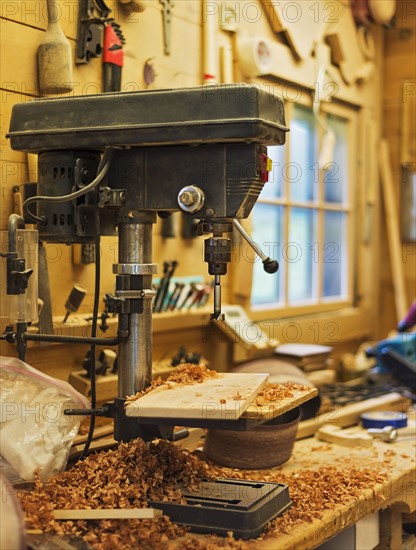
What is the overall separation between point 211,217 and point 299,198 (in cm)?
185

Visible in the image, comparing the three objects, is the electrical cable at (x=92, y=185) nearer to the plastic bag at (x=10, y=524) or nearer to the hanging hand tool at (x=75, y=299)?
the hanging hand tool at (x=75, y=299)

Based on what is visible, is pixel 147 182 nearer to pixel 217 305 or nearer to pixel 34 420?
pixel 217 305

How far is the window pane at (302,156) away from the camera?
3305mm

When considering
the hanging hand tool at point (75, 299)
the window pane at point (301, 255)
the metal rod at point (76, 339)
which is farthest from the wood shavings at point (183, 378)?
the window pane at point (301, 255)

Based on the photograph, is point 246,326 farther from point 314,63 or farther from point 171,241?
point 314,63

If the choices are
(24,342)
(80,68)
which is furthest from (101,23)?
(24,342)

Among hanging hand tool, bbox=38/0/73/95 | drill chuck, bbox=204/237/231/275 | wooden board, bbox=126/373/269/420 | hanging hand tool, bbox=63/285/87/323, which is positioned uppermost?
hanging hand tool, bbox=38/0/73/95

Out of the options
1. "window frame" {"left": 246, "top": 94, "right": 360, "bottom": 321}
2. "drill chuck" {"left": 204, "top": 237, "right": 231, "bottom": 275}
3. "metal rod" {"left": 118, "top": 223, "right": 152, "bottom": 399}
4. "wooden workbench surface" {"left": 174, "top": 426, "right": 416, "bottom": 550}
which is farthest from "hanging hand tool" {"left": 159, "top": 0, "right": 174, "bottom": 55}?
"wooden workbench surface" {"left": 174, "top": 426, "right": 416, "bottom": 550}

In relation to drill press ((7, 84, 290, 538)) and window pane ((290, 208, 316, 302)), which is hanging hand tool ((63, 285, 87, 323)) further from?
window pane ((290, 208, 316, 302))

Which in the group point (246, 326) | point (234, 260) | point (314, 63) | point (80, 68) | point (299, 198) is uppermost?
point (314, 63)

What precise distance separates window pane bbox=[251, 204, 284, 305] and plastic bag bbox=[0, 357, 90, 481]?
4.91ft

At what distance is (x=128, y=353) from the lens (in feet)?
5.60

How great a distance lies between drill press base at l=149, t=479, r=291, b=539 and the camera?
1.48 m

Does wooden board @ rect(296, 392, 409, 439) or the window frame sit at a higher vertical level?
the window frame
